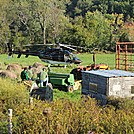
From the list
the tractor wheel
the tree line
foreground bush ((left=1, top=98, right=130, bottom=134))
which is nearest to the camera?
foreground bush ((left=1, top=98, right=130, bottom=134))

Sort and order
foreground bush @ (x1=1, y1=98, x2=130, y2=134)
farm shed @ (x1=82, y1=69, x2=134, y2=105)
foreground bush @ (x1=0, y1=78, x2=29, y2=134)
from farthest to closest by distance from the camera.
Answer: farm shed @ (x1=82, y1=69, x2=134, y2=105), foreground bush @ (x1=0, y1=78, x2=29, y2=134), foreground bush @ (x1=1, y1=98, x2=130, y2=134)

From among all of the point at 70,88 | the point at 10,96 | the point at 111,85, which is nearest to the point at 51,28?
the point at 70,88

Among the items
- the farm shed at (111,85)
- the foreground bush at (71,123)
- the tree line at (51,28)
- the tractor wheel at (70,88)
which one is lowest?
the tractor wheel at (70,88)

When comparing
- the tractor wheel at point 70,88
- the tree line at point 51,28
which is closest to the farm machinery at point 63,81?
the tractor wheel at point 70,88

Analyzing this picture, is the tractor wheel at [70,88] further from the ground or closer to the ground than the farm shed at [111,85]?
closer to the ground

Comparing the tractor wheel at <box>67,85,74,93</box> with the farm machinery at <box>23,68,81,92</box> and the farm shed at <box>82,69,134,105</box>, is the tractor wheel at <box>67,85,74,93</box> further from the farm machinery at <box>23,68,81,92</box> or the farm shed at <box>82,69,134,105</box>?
the farm shed at <box>82,69,134,105</box>

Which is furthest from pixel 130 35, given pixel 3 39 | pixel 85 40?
pixel 3 39

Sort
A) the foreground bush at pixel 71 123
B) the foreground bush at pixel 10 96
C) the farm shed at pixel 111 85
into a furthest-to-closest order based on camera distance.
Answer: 1. the farm shed at pixel 111 85
2. the foreground bush at pixel 10 96
3. the foreground bush at pixel 71 123

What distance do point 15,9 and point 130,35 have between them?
108 feet

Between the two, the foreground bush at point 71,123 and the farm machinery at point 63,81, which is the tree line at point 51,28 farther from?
the foreground bush at point 71,123

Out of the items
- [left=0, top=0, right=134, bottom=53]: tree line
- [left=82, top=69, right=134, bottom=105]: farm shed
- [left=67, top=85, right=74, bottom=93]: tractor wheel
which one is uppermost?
[left=0, top=0, right=134, bottom=53]: tree line

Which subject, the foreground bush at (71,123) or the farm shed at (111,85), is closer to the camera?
the foreground bush at (71,123)

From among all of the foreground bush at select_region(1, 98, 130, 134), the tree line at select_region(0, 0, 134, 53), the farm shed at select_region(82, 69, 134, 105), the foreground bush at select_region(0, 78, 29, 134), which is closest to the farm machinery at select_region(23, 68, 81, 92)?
the farm shed at select_region(82, 69, 134, 105)

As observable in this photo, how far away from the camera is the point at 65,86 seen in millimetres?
16062
